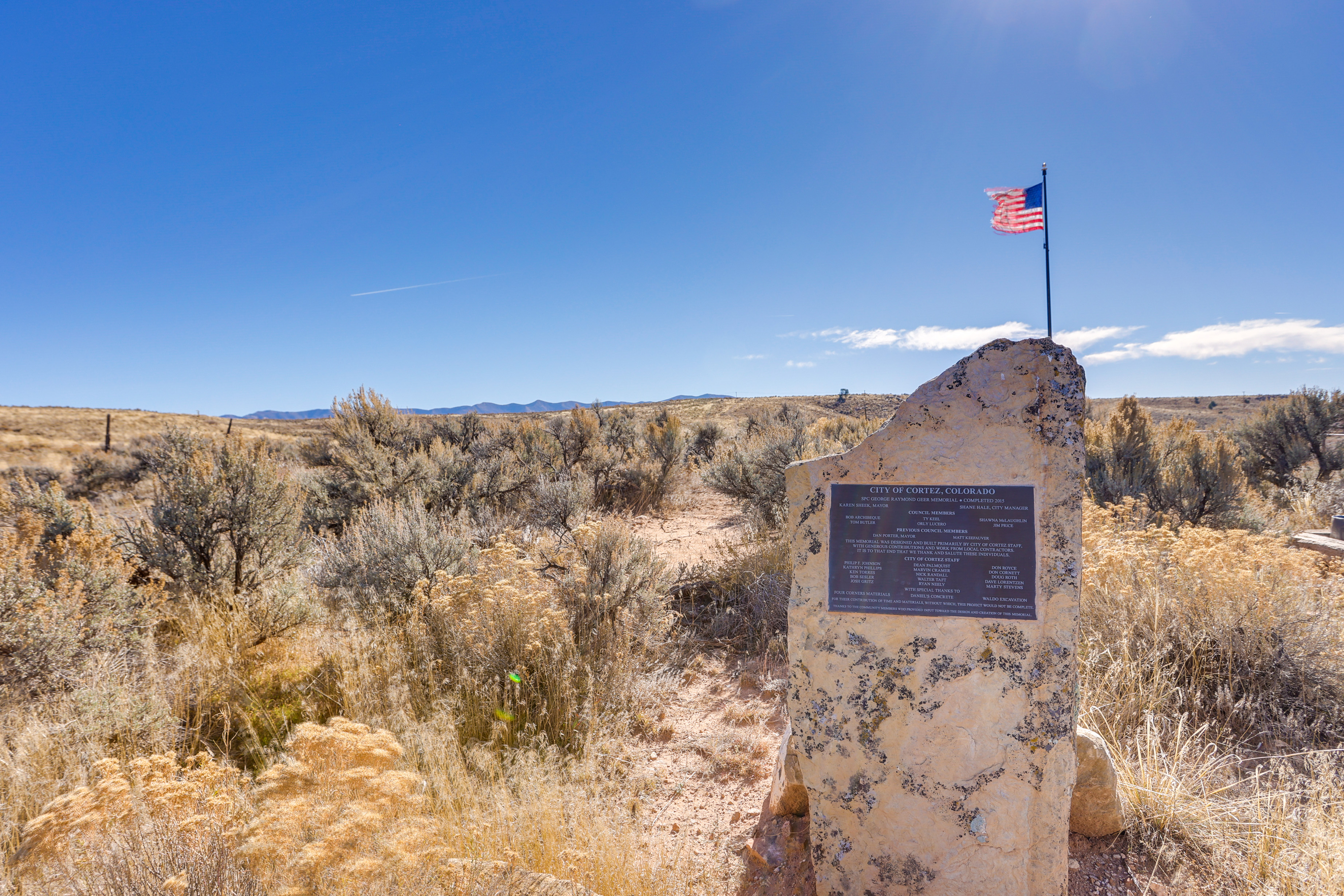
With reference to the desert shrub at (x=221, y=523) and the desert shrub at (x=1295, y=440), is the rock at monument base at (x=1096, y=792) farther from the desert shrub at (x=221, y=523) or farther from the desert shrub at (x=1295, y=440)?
the desert shrub at (x=1295, y=440)

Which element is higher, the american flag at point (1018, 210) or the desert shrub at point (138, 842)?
the american flag at point (1018, 210)

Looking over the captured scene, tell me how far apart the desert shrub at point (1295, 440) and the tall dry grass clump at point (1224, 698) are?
11.9 meters

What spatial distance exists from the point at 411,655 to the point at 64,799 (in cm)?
216

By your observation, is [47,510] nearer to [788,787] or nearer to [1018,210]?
[788,787]

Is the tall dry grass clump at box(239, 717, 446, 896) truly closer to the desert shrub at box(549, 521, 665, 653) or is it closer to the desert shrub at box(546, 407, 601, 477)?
the desert shrub at box(549, 521, 665, 653)

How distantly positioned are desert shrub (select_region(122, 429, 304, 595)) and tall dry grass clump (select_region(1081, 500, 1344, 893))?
725 centimetres

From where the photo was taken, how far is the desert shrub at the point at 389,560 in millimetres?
5059

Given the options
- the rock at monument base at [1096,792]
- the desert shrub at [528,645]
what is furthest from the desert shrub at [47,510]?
the rock at monument base at [1096,792]

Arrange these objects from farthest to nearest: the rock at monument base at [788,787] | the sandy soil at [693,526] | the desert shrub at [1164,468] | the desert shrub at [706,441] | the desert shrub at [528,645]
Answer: the desert shrub at [706,441], the desert shrub at [1164,468], the sandy soil at [693,526], the desert shrub at [528,645], the rock at monument base at [788,787]

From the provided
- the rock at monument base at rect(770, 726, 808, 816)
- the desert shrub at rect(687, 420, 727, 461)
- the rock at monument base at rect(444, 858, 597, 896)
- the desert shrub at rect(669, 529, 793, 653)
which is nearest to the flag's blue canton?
the desert shrub at rect(669, 529, 793, 653)

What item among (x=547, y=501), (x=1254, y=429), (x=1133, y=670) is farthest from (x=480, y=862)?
(x=1254, y=429)

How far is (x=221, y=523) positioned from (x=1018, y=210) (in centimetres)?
1006

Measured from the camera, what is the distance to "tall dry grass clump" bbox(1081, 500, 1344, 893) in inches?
101

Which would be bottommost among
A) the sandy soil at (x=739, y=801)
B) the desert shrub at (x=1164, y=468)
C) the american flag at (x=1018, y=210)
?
the sandy soil at (x=739, y=801)
